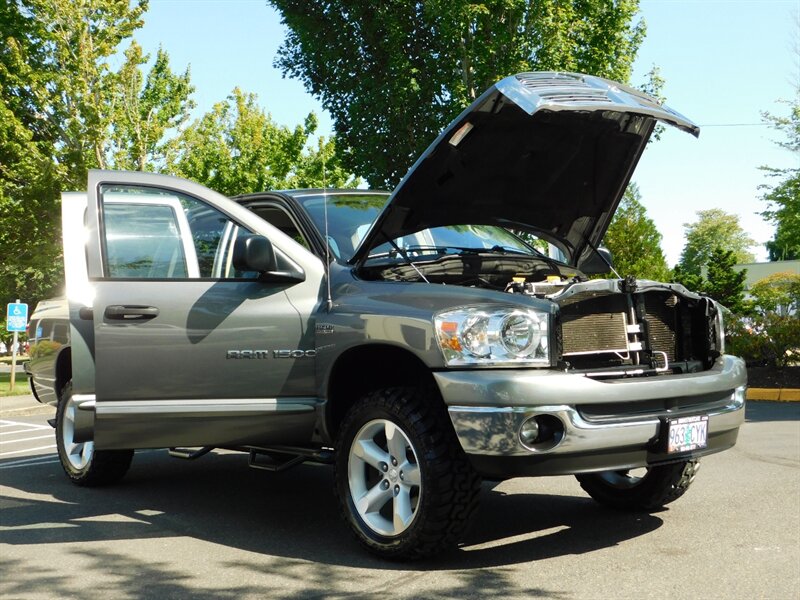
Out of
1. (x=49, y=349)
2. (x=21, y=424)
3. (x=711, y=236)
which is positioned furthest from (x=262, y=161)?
(x=711, y=236)

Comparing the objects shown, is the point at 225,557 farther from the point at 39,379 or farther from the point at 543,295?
the point at 39,379

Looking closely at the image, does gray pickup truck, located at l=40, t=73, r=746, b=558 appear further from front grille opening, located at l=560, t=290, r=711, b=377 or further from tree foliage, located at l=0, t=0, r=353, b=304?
tree foliage, located at l=0, t=0, r=353, b=304

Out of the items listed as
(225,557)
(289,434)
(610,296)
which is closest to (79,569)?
(225,557)

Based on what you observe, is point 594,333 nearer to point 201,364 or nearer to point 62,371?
point 201,364

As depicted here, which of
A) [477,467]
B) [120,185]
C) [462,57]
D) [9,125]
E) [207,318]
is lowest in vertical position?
[477,467]

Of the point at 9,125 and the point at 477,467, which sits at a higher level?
the point at 9,125

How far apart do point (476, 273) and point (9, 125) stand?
68.5 ft

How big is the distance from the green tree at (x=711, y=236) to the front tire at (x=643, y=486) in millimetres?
109833

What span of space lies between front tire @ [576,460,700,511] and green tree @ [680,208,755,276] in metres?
110

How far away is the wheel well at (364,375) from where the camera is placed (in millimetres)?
4891

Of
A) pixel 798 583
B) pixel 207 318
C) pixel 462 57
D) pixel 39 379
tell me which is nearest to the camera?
pixel 798 583

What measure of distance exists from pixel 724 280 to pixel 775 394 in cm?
1030

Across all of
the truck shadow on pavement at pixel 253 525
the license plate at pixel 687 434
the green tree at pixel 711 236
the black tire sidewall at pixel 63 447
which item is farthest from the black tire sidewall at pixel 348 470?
the green tree at pixel 711 236

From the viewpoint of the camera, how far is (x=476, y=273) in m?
5.46
